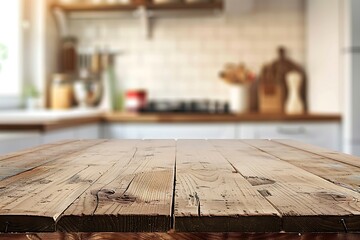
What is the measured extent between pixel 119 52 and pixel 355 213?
10.8 feet

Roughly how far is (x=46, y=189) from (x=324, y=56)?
2824 mm

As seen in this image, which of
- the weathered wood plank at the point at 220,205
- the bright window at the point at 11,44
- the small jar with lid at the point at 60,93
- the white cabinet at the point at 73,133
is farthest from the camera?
the small jar with lid at the point at 60,93

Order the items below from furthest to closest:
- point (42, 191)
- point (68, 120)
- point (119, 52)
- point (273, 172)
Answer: point (119, 52)
point (68, 120)
point (273, 172)
point (42, 191)

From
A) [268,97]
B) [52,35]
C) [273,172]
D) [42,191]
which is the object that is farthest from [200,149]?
[52,35]

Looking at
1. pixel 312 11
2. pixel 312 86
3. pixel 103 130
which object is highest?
pixel 312 11

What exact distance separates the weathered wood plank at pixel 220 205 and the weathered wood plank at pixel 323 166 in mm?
148

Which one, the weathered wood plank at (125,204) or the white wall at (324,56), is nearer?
the weathered wood plank at (125,204)

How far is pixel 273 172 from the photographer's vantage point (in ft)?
2.86

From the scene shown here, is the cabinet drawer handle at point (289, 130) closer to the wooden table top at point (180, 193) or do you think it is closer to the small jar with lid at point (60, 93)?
the small jar with lid at point (60, 93)

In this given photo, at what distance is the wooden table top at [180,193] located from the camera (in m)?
0.54

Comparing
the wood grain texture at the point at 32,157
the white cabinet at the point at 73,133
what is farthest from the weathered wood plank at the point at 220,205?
the white cabinet at the point at 73,133

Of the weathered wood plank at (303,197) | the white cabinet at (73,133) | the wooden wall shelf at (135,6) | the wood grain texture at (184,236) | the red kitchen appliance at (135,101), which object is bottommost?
the white cabinet at (73,133)

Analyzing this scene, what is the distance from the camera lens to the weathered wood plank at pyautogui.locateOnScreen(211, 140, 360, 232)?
54cm

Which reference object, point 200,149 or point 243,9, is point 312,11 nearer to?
point 243,9
